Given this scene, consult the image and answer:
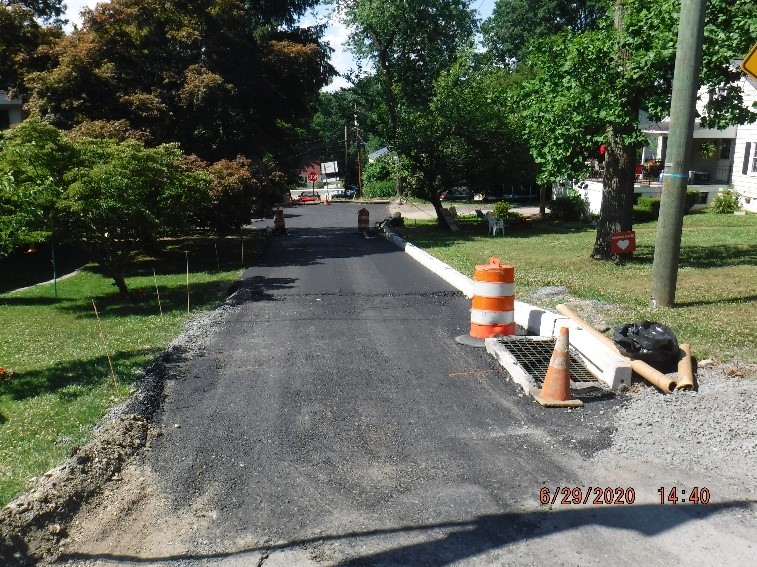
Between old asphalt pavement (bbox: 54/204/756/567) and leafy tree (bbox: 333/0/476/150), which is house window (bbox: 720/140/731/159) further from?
old asphalt pavement (bbox: 54/204/756/567)

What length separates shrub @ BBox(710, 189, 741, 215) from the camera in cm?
2670

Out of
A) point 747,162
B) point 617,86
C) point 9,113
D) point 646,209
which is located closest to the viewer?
point 617,86

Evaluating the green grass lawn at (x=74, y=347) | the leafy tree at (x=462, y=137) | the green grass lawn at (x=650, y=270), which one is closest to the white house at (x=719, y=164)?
the green grass lawn at (x=650, y=270)

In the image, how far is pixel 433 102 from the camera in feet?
88.9

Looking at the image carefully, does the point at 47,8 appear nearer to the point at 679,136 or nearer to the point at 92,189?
the point at 92,189

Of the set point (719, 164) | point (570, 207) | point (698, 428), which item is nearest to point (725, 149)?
point (719, 164)

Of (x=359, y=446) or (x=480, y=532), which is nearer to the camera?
(x=480, y=532)

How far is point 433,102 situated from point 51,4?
30.9 meters

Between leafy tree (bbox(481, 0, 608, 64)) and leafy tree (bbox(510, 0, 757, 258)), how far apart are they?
4451cm

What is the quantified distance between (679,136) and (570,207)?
70.4ft

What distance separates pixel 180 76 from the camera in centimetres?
2152

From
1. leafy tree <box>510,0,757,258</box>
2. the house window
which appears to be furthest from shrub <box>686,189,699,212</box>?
leafy tree <box>510,0,757,258</box>

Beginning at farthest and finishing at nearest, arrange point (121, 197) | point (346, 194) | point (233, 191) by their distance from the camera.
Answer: point (346, 194) < point (233, 191) < point (121, 197)

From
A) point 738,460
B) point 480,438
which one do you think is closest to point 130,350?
point 480,438
